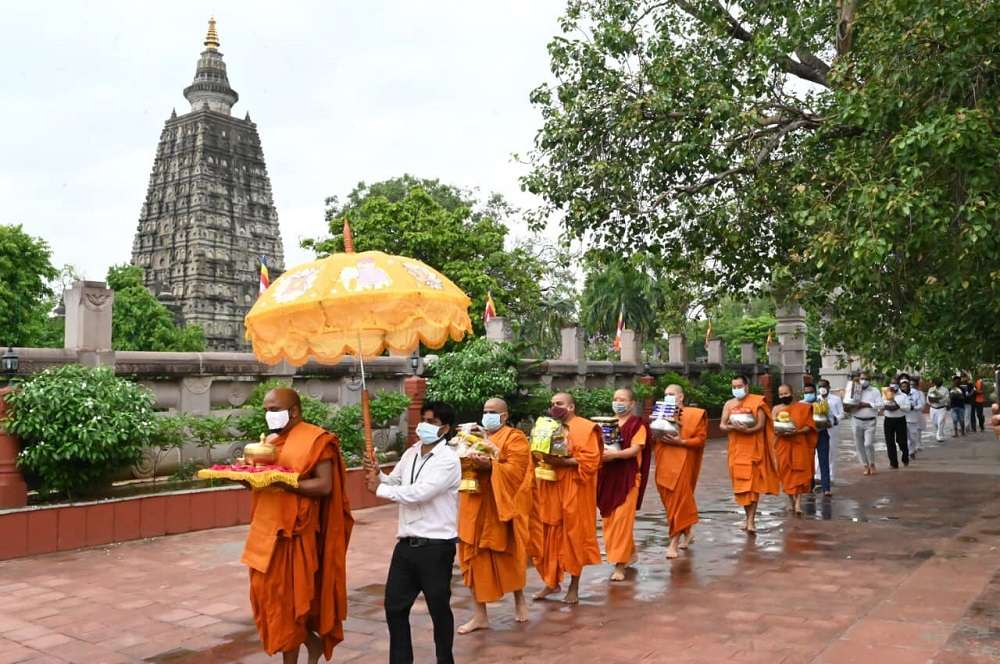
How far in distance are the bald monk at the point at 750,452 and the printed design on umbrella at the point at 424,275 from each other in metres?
4.79

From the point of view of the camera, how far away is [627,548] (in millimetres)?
7129

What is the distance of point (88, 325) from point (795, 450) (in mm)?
8592

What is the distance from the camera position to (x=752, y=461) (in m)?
9.13

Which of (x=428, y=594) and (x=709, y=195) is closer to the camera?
(x=428, y=594)

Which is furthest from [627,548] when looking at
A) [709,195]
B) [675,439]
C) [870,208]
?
[709,195]

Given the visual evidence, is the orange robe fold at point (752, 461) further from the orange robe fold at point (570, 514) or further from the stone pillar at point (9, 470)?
the stone pillar at point (9, 470)

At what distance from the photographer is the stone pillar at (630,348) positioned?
74.6 ft

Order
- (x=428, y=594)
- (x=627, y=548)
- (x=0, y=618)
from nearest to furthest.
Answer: (x=428, y=594), (x=0, y=618), (x=627, y=548)

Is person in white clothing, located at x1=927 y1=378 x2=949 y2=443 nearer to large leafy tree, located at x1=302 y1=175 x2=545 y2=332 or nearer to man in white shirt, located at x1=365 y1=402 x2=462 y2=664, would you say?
large leafy tree, located at x1=302 y1=175 x2=545 y2=332

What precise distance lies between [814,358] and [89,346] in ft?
151

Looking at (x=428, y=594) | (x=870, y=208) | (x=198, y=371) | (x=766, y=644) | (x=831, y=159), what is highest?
(x=831, y=159)

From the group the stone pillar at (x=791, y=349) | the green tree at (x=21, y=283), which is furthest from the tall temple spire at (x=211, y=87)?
the stone pillar at (x=791, y=349)

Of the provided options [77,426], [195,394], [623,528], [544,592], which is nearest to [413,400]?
[195,394]

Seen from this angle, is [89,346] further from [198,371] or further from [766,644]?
[766,644]
